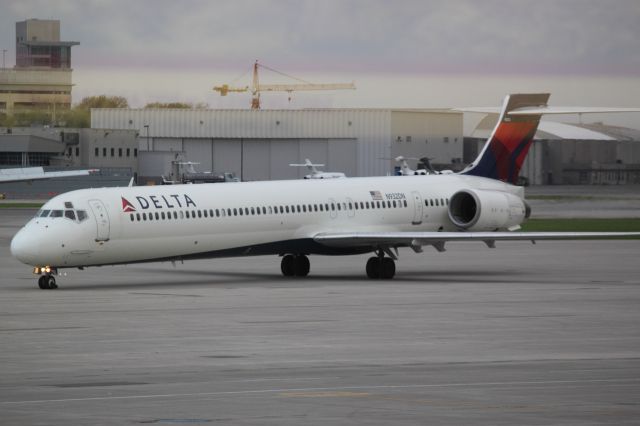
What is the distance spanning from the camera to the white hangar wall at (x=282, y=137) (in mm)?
110062

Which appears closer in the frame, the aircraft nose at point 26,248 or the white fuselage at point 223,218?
the aircraft nose at point 26,248

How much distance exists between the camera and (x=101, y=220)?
3228 cm

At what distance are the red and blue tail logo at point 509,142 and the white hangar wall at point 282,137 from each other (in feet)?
215

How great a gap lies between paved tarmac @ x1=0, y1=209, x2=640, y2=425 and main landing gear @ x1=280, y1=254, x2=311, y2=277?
40 cm

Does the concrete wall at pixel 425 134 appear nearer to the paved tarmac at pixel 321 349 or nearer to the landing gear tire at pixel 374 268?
the paved tarmac at pixel 321 349

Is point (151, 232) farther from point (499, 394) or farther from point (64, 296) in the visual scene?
point (499, 394)

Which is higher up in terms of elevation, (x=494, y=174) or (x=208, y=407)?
(x=494, y=174)

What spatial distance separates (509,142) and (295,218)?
32.8 ft

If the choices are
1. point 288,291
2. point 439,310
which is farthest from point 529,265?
point 439,310

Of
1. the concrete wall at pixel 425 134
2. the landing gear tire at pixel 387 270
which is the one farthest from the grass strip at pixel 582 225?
the concrete wall at pixel 425 134

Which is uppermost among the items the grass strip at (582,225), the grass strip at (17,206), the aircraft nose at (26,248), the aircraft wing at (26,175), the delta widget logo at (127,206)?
the aircraft wing at (26,175)

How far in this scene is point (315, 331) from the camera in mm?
23438

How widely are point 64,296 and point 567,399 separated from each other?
57.5 feet

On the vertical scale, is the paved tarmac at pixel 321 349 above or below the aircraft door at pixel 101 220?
below
